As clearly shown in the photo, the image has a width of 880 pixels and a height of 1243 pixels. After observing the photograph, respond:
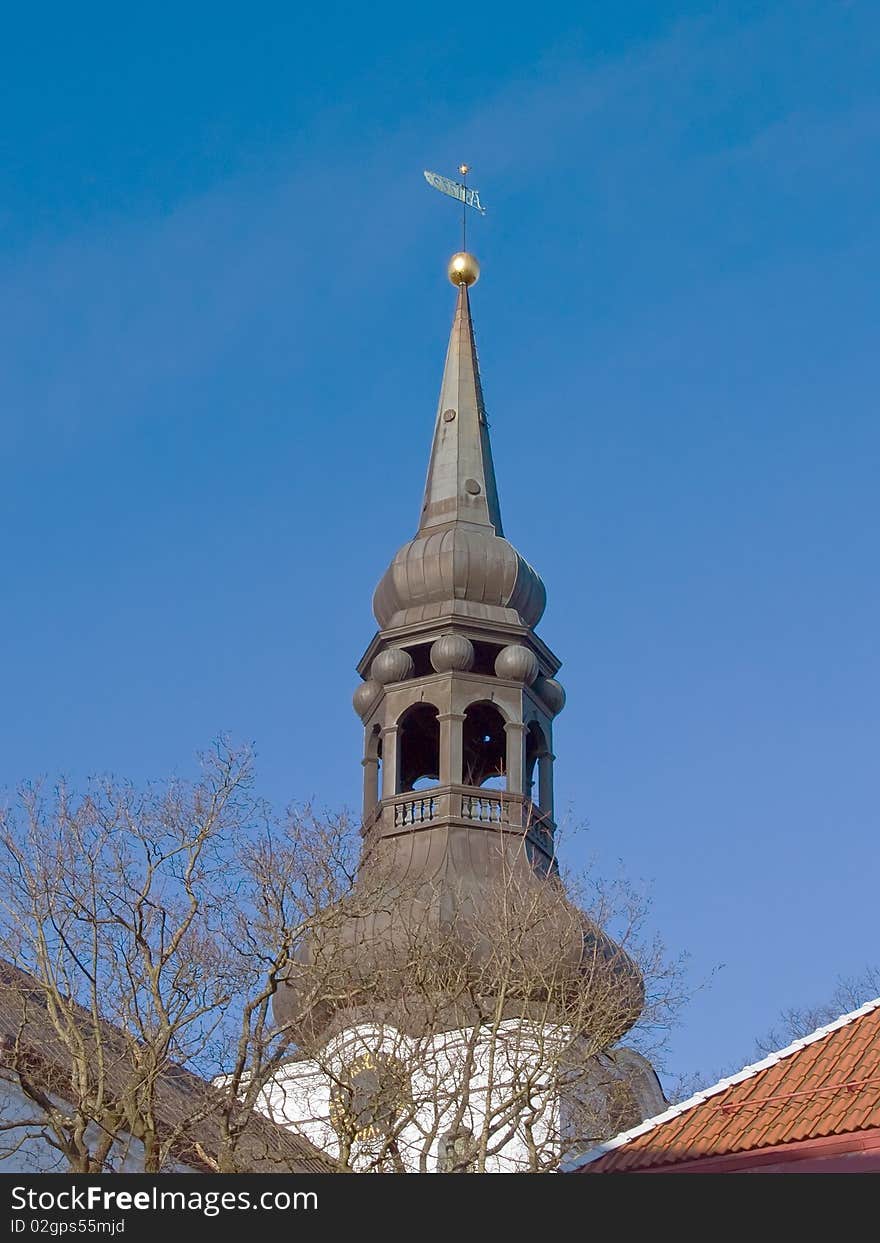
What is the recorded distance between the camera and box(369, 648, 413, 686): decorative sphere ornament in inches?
1526

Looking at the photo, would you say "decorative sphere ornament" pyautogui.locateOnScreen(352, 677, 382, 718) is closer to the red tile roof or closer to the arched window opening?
the arched window opening

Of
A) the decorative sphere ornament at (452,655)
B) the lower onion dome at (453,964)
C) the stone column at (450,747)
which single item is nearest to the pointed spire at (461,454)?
the decorative sphere ornament at (452,655)

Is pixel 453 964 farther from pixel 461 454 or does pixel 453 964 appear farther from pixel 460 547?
pixel 461 454

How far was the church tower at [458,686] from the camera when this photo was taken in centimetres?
3747

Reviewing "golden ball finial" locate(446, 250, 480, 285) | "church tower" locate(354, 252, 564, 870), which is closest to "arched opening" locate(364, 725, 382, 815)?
"church tower" locate(354, 252, 564, 870)

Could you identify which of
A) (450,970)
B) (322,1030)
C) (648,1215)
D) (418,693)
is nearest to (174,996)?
(322,1030)

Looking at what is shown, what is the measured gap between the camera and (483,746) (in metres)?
40.6

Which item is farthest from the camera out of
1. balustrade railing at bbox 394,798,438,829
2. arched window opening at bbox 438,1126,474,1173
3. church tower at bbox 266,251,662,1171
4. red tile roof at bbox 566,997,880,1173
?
balustrade railing at bbox 394,798,438,829

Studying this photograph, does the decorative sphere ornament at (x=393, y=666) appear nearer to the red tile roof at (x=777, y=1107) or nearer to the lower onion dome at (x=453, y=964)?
the lower onion dome at (x=453, y=964)

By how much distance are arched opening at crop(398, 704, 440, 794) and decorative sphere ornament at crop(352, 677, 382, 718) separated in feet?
2.76

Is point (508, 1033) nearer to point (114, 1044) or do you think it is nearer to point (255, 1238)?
point (114, 1044)

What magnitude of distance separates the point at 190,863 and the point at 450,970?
216 inches

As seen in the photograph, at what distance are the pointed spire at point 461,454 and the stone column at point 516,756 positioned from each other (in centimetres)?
505

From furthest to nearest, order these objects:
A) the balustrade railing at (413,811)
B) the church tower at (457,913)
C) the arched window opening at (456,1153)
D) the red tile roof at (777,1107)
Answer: the balustrade railing at (413,811)
the church tower at (457,913)
the arched window opening at (456,1153)
the red tile roof at (777,1107)
